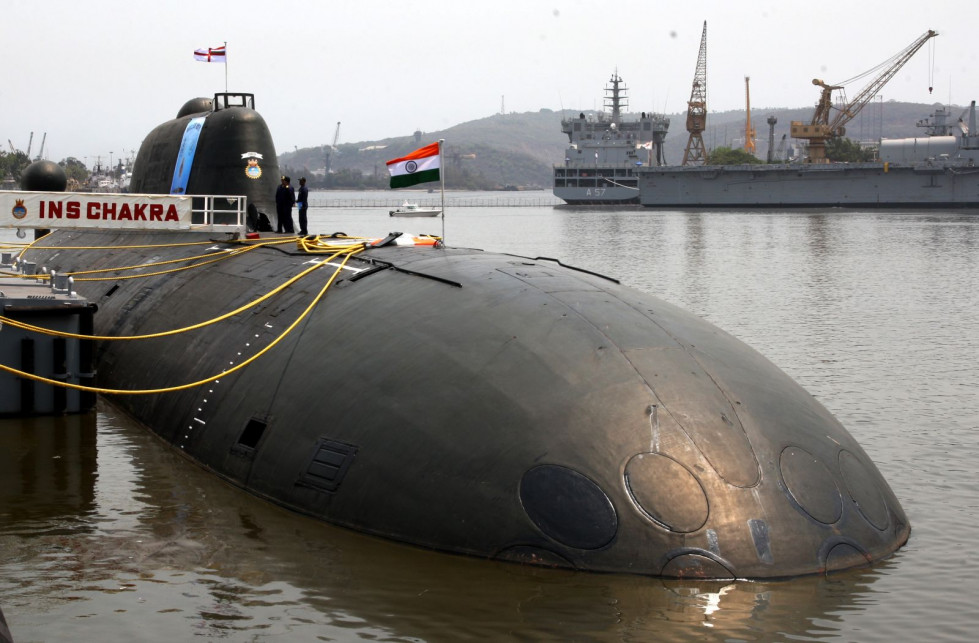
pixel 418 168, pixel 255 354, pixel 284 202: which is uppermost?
pixel 418 168

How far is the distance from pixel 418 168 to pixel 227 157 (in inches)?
263

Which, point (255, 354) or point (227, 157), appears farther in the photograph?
point (227, 157)

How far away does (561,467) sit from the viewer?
26.9 ft

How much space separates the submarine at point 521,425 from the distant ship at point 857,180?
315 feet

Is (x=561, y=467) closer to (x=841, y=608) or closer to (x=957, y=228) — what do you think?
(x=841, y=608)

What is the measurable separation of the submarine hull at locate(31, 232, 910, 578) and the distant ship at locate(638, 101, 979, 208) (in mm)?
96706

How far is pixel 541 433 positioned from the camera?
8.45m

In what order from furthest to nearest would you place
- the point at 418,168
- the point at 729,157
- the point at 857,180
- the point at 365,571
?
the point at 729,157 → the point at 857,180 → the point at 418,168 → the point at 365,571

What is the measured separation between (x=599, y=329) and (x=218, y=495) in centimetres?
451

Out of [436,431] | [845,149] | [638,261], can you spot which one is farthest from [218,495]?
[845,149]

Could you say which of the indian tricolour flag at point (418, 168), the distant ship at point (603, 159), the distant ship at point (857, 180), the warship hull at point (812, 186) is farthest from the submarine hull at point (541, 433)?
the distant ship at point (603, 159)

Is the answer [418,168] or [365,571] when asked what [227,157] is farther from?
[365,571]

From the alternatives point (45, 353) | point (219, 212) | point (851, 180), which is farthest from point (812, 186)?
point (45, 353)

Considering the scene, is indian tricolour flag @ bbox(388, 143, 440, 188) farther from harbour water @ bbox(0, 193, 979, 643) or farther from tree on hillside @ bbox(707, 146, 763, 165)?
tree on hillside @ bbox(707, 146, 763, 165)
